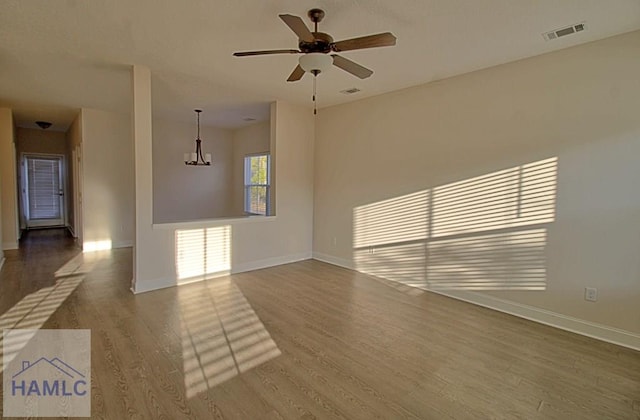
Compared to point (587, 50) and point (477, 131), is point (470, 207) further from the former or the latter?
point (587, 50)

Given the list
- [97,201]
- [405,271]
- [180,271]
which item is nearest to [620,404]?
[405,271]

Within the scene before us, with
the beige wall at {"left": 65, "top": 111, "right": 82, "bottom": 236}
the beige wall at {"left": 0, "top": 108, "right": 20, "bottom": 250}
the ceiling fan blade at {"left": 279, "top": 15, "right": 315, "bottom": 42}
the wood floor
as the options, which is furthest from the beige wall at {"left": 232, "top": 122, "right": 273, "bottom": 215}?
the ceiling fan blade at {"left": 279, "top": 15, "right": 315, "bottom": 42}

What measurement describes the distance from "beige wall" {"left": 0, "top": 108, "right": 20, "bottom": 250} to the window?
425 cm

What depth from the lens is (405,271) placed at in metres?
4.56

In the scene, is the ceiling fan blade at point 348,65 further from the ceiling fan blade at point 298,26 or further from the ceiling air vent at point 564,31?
the ceiling air vent at point 564,31

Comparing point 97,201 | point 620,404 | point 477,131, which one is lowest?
point 620,404

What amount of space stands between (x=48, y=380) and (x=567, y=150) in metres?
4.56

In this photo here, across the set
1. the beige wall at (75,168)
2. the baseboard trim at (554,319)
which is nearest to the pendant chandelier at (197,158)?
the beige wall at (75,168)

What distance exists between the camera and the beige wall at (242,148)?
7.28m

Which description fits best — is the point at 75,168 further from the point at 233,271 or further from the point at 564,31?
the point at 564,31

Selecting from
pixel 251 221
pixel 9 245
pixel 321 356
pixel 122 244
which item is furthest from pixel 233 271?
pixel 9 245

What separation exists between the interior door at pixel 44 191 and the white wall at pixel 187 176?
380 centimetres

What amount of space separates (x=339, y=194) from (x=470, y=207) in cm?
217

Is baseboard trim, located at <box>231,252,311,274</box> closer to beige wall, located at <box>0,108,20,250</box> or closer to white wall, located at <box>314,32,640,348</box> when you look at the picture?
white wall, located at <box>314,32,640,348</box>
